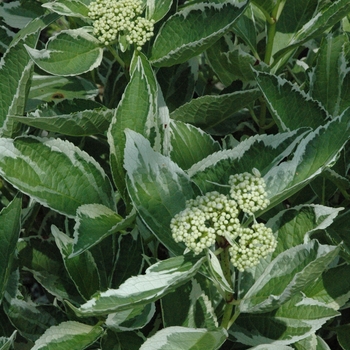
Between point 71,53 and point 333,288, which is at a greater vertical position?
point 71,53

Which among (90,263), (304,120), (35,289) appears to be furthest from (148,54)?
(35,289)

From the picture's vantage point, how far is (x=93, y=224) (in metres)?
1.14

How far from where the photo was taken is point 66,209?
1.20 metres

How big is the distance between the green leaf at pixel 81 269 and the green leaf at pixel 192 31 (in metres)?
0.43

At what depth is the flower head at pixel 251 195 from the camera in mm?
1008

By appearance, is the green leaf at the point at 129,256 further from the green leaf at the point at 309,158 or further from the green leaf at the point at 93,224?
the green leaf at the point at 309,158

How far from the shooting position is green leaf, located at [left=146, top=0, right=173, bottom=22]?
1.38 metres

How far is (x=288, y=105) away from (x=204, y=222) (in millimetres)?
428

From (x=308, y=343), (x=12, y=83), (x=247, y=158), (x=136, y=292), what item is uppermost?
(x=12, y=83)

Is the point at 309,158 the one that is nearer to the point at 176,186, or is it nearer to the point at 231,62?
the point at 176,186

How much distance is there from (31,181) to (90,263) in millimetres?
237

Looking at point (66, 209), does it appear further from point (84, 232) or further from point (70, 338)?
point (70, 338)

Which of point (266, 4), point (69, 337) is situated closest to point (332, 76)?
point (266, 4)

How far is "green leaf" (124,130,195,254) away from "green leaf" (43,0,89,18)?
395 millimetres
